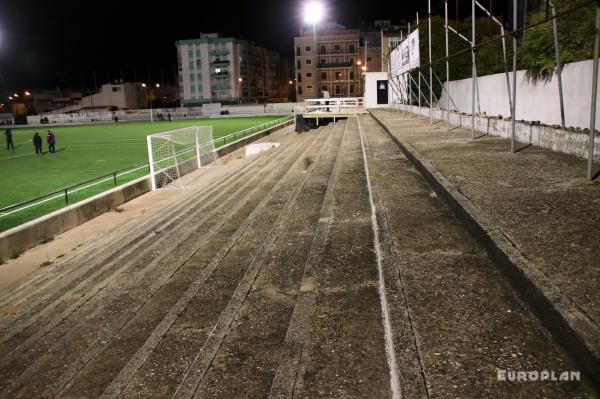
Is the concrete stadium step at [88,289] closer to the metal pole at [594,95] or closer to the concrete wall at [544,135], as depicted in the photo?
the metal pole at [594,95]

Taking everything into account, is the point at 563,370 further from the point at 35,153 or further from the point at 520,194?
the point at 35,153

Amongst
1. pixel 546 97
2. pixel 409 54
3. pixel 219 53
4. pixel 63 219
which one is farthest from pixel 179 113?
pixel 546 97

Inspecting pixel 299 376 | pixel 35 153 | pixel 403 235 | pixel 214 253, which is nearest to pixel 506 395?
pixel 299 376

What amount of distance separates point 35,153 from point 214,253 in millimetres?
27648

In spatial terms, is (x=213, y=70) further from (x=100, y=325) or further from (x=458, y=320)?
(x=458, y=320)

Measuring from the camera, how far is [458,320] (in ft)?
13.3

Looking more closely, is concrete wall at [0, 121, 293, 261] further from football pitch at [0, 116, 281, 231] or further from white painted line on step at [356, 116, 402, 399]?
white painted line on step at [356, 116, 402, 399]

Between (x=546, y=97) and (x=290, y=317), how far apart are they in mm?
11434

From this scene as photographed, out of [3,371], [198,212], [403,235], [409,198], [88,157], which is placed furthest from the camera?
[88,157]

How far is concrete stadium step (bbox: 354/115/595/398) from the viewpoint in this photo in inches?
126

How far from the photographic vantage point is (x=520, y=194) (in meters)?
7.16

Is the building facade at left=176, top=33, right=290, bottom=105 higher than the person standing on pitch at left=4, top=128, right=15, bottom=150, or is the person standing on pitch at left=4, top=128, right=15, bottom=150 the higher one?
the building facade at left=176, top=33, right=290, bottom=105

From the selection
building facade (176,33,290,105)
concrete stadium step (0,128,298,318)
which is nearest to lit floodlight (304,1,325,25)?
concrete stadium step (0,128,298,318)

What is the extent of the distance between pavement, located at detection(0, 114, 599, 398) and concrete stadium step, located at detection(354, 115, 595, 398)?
14 mm
